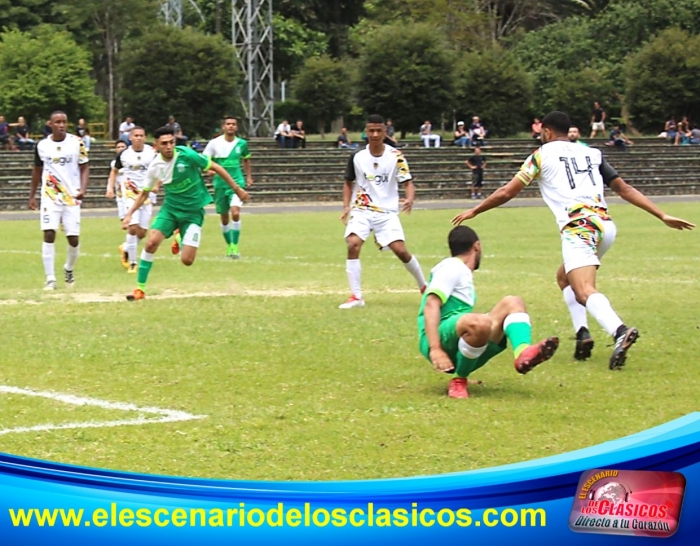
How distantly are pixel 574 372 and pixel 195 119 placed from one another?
1728 inches

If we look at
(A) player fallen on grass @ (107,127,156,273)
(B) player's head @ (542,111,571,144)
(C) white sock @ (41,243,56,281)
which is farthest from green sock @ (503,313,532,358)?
(A) player fallen on grass @ (107,127,156,273)

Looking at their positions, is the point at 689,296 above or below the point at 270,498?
below

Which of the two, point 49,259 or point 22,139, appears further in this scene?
point 22,139

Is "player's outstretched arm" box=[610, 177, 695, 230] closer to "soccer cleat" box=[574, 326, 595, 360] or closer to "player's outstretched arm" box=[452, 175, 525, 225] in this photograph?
"player's outstretched arm" box=[452, 175, 525, 225]

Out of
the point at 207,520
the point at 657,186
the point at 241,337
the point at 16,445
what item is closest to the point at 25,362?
the point at 241,337

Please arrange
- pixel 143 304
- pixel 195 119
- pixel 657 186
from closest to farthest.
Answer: pixel 143 304 → pixel 657 186 → pixel 195 119

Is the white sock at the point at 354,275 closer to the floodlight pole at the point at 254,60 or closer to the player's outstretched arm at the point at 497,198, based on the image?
the player's outstretched arm at the point at 497,198

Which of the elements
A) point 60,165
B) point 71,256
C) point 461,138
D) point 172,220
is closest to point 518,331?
point 172,220

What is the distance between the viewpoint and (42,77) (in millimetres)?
53188

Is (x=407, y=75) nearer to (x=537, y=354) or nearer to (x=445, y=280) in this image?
(x=445, y=280)

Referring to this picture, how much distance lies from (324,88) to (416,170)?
46.1ft

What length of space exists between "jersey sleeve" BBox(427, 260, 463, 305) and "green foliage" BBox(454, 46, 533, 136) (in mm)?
49545

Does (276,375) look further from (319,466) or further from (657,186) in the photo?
(657,186)

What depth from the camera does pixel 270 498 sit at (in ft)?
8.54
